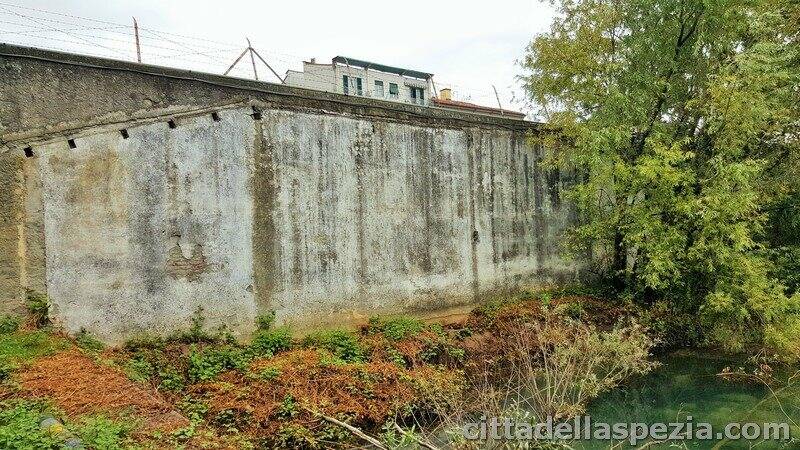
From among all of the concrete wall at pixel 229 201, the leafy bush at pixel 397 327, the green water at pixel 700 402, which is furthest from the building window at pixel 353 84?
the green water at pixel 700 402

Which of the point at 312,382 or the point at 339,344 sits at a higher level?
the point at 339,344

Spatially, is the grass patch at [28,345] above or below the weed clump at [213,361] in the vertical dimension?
above

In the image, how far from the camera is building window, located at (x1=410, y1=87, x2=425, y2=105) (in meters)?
25.6

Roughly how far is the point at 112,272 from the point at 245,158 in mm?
2566

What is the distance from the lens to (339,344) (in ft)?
27.2

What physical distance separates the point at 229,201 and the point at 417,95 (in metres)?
18.8

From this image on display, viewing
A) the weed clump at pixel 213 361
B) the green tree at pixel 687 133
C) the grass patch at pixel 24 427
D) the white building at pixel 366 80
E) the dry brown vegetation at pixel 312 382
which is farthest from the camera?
the white building at pixel 366 80

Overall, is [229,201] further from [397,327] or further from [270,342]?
[397,327]

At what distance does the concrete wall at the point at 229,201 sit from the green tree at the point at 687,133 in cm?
211

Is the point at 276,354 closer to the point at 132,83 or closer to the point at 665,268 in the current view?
the point at 132,83

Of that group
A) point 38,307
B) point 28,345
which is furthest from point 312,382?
point 38,307

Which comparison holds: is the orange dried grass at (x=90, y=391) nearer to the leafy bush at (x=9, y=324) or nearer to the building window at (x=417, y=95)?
the leafy bush at (x=9, y=324)

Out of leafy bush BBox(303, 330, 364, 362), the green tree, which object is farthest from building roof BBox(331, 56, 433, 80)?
leafy bush BBox(303, 330, 364, 362)

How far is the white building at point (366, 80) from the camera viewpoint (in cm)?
2125
